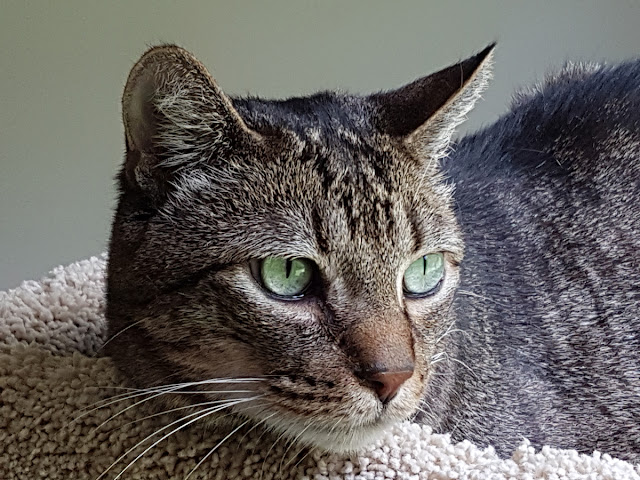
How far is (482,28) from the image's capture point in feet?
8.13

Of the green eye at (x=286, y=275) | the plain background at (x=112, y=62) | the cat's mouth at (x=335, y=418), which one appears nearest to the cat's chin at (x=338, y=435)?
the cat's mouth at (x=335, y=418)

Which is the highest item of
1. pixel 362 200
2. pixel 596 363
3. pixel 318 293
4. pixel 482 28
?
pixel 482 28

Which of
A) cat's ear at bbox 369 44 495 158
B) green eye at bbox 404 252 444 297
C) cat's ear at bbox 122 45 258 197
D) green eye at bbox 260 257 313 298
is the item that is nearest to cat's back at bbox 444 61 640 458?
green eye at bbox 404 252 444 297

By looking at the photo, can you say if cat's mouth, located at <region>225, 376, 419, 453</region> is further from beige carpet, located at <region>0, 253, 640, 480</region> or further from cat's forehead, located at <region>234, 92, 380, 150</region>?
cat's forehead, located at <region>234, 92, 380, 150</region>

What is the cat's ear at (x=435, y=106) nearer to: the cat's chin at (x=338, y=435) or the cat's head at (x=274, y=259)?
the cat's head at (x=274, y=259)

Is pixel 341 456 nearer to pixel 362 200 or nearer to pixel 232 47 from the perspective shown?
pixel 362 200

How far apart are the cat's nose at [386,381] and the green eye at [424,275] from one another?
0.17 meters

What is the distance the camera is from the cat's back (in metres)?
1.38

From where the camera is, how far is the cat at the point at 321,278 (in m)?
0.97

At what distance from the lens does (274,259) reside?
3.28ft

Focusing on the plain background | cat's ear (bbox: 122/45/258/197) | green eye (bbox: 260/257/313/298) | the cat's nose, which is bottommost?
the cat's nose

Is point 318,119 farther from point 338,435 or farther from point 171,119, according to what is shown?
point 338,435

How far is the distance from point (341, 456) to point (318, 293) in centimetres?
23

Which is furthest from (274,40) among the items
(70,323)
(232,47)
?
(70,323)
